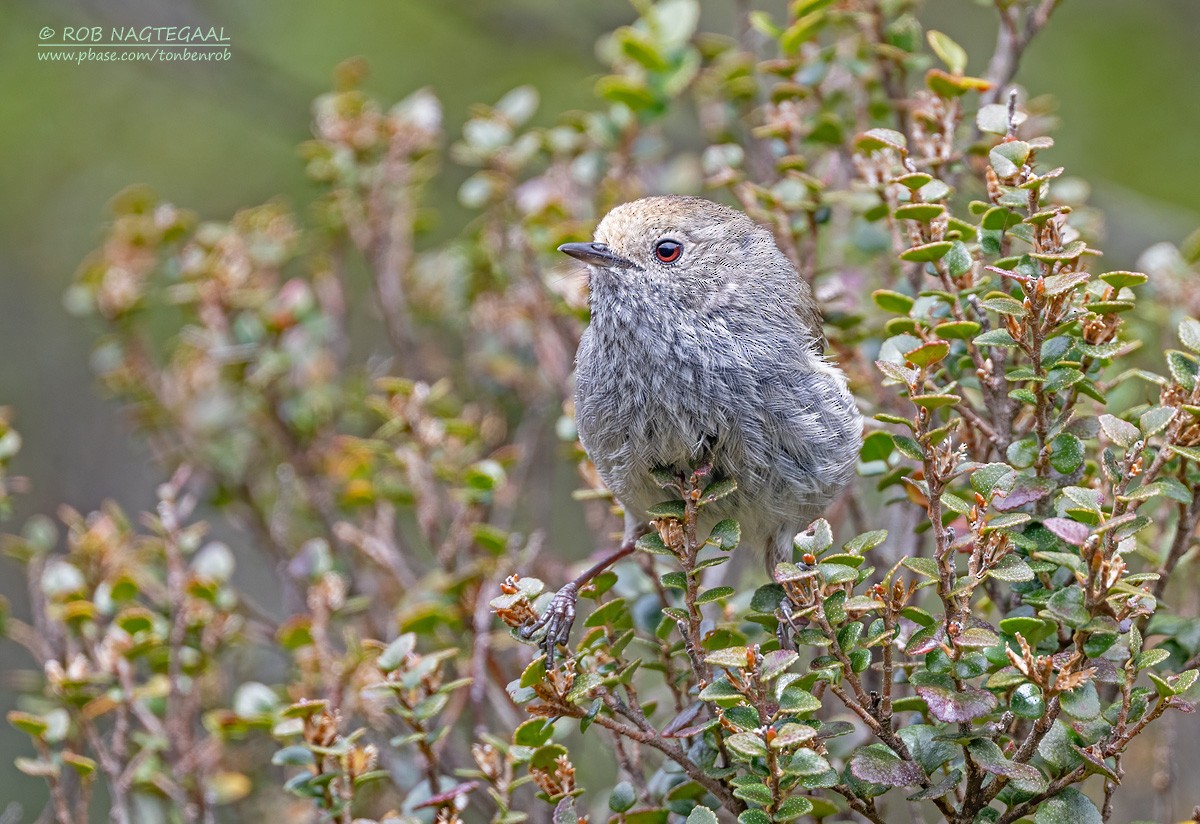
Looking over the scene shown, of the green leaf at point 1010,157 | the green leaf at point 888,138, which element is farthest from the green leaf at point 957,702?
the green leaf at point 888,138

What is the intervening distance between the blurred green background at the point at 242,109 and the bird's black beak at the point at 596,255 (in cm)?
307

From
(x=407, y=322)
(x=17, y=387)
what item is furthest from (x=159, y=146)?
(x=407, y=322)

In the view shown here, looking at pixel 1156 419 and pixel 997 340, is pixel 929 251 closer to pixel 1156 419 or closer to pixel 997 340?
pixel 997 340

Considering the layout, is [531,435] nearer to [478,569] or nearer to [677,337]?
[478,569]

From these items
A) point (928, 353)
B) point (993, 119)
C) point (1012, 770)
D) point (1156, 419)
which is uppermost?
point (993, 119)

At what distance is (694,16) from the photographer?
11.6 ft

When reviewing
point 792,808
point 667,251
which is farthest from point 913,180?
point 792,808

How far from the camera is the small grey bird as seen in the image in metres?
2.72

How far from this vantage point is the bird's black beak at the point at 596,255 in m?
2.88

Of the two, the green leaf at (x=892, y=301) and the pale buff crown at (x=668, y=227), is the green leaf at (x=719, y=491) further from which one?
the pale buff crown at (x=668, y=227)

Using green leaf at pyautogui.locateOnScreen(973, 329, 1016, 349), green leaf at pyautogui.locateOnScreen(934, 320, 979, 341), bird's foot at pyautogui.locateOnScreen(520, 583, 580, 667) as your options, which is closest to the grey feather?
bird's foot at pyautogui.locateOnScreen(520, 583, 580, 667)

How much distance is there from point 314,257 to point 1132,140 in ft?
14.9

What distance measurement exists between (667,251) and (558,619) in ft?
3.18

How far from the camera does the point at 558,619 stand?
112 inches
